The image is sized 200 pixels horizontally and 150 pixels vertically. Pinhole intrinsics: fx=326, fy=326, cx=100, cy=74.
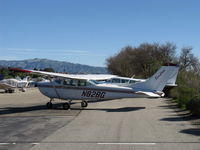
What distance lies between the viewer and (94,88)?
1895cm

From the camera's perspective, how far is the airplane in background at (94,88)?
60.7ft

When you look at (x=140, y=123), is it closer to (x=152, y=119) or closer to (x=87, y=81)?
(x=152, y=119)

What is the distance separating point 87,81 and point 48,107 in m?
2.83

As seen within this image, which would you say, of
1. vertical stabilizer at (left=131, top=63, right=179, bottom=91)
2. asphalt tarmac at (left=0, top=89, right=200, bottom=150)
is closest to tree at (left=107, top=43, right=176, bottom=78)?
vertical stabilizer at (left=131, top=63, right=179, bottom=91)

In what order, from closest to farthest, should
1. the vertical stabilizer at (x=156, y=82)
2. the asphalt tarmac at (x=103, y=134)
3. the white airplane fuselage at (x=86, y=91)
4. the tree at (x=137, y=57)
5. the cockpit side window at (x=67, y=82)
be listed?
the asphalt tarmac at (x=103, y=134)
the white airplane fuselage at (x=86, y=91)
the vertical stabilizer at (x=156, y=82)
the cockpit side window at (x=67, y=82)
the tree at (x=137, y=57)

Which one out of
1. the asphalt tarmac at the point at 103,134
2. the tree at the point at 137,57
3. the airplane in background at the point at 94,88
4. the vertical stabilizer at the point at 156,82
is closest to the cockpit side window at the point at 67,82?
the airplane in background at the point at 94,88

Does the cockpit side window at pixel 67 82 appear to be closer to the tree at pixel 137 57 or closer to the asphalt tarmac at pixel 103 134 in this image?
the asphalt tarmac at pixel 103 134

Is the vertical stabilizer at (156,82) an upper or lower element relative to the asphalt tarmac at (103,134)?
upper

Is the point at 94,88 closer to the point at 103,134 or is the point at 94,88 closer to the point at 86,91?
the point at 86,91

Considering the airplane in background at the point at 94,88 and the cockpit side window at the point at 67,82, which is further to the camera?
the cockpit side window at the point at 67,82

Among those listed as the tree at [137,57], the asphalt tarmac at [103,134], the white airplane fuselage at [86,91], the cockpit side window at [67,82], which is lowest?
the asphalt tarmac at [103,134]

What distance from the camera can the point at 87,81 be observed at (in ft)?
63.1

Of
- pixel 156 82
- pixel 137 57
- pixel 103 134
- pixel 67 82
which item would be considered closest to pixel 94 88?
pixel 67 82

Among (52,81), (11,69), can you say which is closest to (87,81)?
(52,81)
